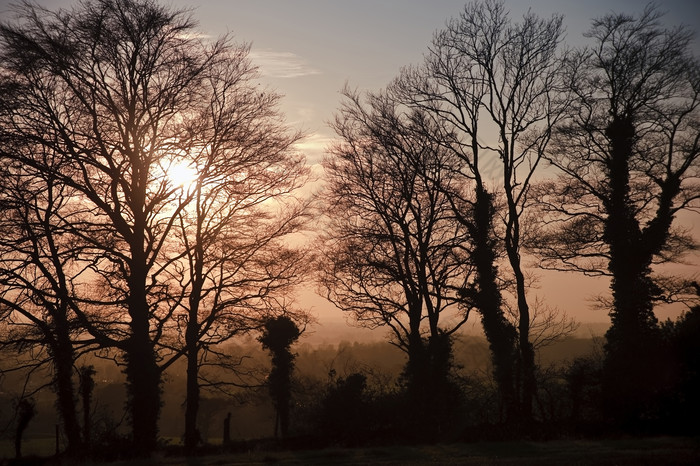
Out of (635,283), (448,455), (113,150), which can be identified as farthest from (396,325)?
(113,150)

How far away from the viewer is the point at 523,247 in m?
25.6

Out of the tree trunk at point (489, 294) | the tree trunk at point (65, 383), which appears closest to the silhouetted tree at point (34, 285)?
the tree trunk at point (65, 383)

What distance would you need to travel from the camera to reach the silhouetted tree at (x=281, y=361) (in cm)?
3716

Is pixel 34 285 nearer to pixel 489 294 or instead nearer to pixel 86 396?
pixel 86 396

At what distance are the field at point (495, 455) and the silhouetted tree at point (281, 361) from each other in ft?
65.9

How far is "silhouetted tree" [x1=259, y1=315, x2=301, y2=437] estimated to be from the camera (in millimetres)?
37156

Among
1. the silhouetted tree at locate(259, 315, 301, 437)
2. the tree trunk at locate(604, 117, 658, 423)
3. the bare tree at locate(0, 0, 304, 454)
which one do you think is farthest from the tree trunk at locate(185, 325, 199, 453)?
the silhouetted tree at locate(259, 315, 301, 437)

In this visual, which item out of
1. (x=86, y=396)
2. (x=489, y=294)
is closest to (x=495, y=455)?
(x=489, y=294)

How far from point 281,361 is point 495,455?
80.3 feet

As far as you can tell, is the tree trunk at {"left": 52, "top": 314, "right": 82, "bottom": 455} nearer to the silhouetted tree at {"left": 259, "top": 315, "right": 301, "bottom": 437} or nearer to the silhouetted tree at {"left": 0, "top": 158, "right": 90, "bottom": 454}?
the silhouetted tree at {"left": 0, "top": 158, "right": 90, "bottom": 454}

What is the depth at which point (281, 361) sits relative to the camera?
38.4 metres

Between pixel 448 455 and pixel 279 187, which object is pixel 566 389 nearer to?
pixel 448 455

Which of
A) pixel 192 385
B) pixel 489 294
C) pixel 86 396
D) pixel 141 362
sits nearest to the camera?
pixel 141 362

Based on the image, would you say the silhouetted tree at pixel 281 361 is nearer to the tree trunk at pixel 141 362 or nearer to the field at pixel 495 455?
the tree trunk at pixel 141 362
